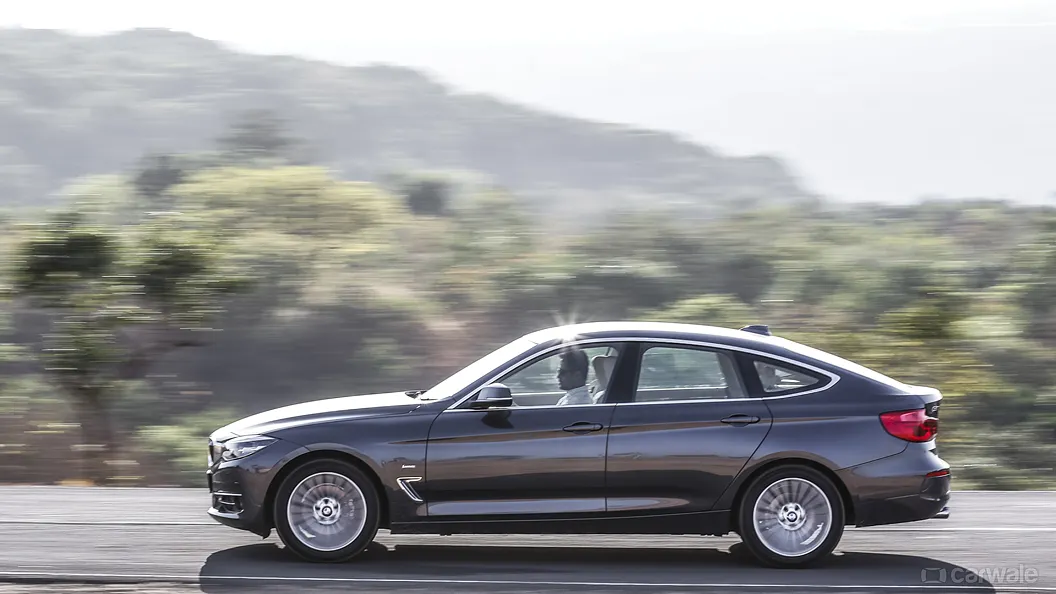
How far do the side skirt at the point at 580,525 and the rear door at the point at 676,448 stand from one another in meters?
0.06

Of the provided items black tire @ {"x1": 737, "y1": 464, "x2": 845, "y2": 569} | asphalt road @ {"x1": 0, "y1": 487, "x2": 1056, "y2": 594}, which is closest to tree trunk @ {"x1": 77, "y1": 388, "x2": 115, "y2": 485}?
asphalt road @ {"x1": 0, "y1": 487, "x2": 1056, "y2": 594}

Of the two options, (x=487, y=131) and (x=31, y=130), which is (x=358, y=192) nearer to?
(x=487, y=131)

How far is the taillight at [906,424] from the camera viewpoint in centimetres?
744

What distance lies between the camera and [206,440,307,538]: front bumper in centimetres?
736

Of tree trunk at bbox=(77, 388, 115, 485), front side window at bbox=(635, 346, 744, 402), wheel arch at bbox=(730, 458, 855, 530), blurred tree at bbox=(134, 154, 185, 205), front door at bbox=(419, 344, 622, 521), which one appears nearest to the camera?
front door at bbox=(419, 344, 622, 521)

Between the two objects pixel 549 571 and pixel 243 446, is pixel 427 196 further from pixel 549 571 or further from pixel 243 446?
pixel 549 571

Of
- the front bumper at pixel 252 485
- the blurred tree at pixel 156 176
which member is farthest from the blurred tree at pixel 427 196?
the front bumper at pixel 252 485

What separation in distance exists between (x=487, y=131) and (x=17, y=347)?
78.3 feet

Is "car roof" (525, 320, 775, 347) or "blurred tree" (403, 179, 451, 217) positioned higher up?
"blurred tree" (403, 179, 451, 217)

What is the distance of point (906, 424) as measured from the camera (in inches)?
293

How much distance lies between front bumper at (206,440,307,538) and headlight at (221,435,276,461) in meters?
0.03

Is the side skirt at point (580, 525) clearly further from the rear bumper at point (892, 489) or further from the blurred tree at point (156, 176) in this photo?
the blurred tree at point (156, 176)

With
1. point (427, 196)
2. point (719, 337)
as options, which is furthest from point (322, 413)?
point (427, 196)

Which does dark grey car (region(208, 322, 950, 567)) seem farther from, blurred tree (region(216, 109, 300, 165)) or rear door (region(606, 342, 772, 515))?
blurred tree (region(216, 109, 300, 165))
